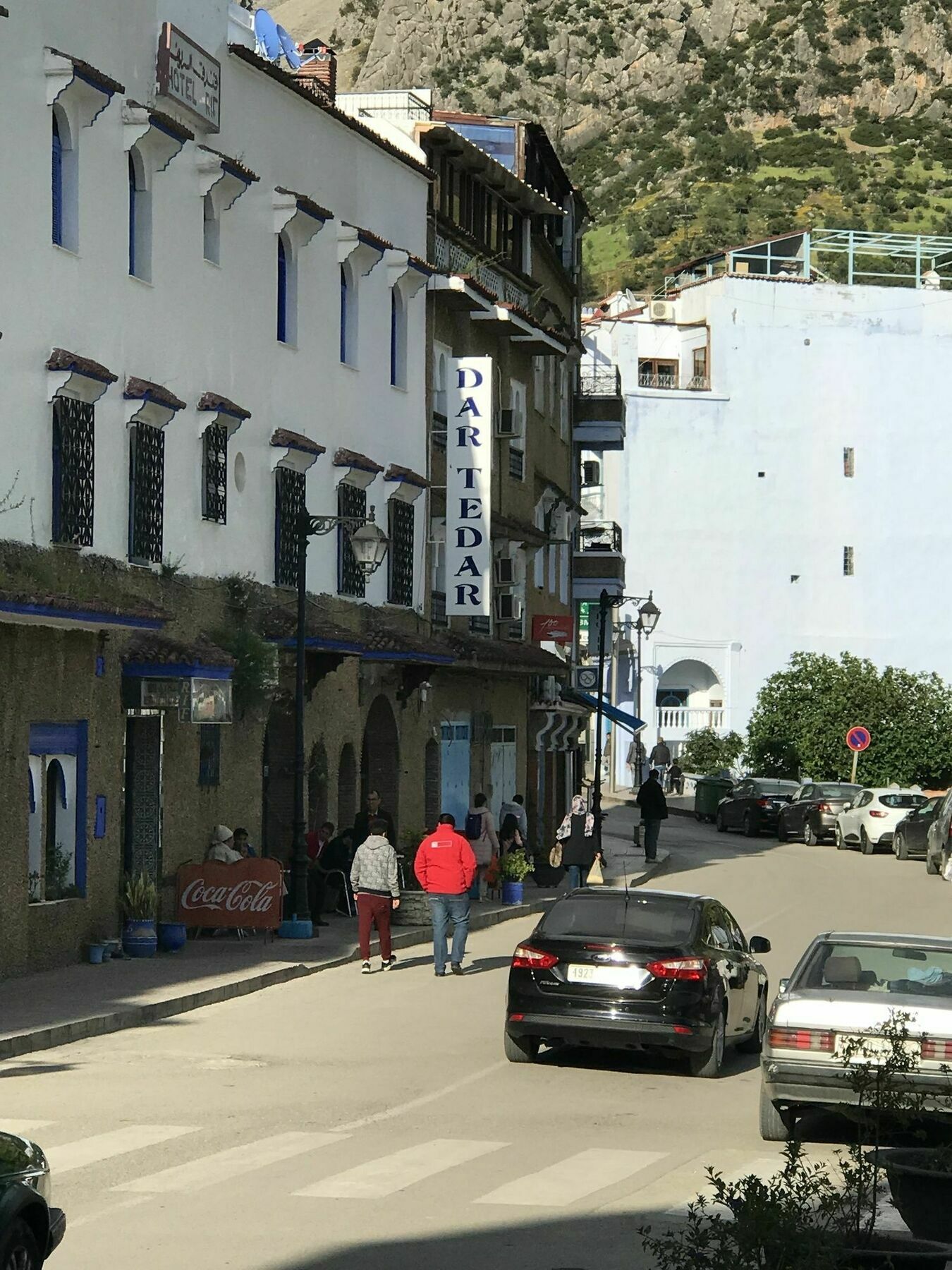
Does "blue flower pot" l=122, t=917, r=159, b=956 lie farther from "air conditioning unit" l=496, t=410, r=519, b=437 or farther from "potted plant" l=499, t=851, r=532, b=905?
"air conditioning unit" l=496, t=410, r=519, b=437

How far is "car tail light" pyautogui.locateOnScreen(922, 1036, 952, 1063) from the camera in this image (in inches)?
531

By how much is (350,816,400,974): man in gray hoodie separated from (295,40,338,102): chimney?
16.3m

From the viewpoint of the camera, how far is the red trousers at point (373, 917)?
23719 millimetres

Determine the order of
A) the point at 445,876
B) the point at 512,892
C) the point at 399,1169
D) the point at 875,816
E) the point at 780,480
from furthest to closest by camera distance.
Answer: the point at 780,480 < the point at 875,816 < the point at 512,892 < the point at 445,876 < the point at 399,1169

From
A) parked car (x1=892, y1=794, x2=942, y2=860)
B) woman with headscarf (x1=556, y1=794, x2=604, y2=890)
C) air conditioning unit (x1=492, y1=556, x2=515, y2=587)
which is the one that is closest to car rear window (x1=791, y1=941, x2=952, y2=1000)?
woman with headscarf (x1=556, y1=794, x2=604, y2=890)

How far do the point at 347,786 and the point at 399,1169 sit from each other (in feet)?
73.1

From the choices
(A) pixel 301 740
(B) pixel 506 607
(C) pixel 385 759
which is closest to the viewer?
(A) pixel 301 740

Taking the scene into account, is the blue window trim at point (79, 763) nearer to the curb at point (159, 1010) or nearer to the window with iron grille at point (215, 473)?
the curb at point (159, 1010)

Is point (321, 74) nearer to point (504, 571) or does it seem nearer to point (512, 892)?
point (504, 571)

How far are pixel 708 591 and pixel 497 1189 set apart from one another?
250ft

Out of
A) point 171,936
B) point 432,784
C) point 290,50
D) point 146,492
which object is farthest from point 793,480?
point 171,936

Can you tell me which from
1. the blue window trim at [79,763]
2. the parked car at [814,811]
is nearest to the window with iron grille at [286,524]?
the blue window trim at [79,763]

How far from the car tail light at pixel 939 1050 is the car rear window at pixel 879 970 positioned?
1.52ft

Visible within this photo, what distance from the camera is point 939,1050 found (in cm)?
1351
